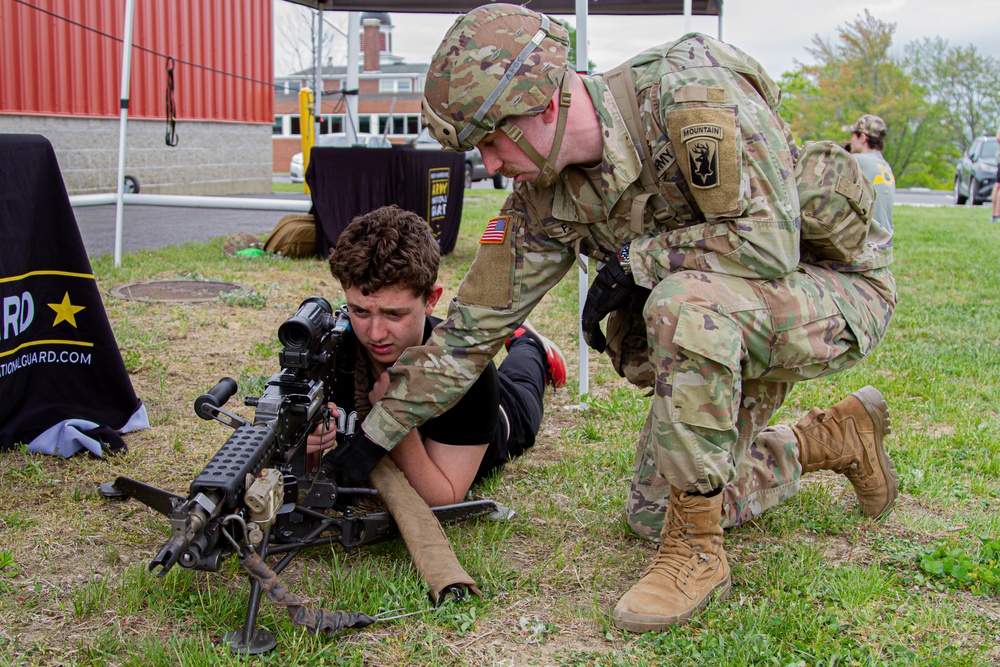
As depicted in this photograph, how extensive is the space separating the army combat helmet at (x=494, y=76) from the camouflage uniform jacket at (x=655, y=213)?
0.23 m

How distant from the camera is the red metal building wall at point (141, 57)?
13.4m

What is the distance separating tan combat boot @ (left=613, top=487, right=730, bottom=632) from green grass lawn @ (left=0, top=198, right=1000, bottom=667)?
0.18ft

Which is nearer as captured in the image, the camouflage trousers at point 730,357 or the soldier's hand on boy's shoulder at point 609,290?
the camouflage trousers at point 730,357

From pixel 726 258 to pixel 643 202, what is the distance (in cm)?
31

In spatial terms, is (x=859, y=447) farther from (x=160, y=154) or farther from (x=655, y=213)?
(x=160, y=154)

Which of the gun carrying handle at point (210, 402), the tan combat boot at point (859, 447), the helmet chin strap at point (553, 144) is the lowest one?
the tan combat boot at point (859, 447)

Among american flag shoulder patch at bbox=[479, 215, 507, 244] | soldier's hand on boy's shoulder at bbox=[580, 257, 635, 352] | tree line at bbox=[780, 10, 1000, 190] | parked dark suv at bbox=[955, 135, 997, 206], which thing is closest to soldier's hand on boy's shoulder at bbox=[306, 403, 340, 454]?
american flag shoulder patch at bbox=[479, 215, 507, 244]

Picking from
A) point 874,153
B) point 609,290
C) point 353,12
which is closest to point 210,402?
point 609,290

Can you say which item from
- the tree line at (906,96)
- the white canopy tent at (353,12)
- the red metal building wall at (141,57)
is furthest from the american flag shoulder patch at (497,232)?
the tree line at (906,96)

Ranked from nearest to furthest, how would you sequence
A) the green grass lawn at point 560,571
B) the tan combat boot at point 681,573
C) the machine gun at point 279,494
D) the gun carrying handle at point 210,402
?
the machine gun at point 279,494 → the gun carrying handle at point 210,402 → the green grass lawn at point 560,571 → the tan combat boot at point 681,573

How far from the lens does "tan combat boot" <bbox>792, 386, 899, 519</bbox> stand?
307cm

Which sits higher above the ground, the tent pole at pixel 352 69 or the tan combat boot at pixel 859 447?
the tent pole at pixel 352 69

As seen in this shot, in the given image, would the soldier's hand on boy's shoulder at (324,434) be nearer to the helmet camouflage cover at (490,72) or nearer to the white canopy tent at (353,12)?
the helmet camouflage cover at (490,72)

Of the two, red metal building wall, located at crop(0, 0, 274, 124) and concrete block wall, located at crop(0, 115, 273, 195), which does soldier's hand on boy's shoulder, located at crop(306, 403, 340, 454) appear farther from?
concrete block wall, located at crop(0, 115, 273, 195)
